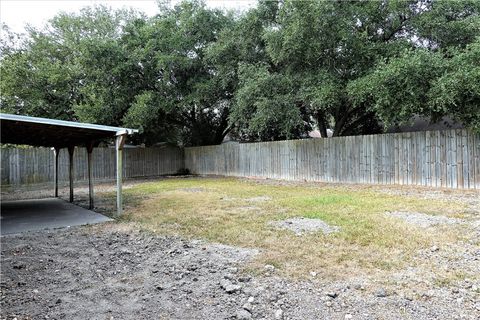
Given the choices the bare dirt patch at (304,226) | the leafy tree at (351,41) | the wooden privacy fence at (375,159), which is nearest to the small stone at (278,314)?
the bare dirt patch at (304,226)

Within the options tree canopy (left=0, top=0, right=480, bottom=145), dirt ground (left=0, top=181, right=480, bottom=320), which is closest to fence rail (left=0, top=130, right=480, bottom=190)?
tree canopy (left=0, top=0, right=480, bottom=145)

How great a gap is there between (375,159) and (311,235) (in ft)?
21.6

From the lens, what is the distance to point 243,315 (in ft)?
8.52

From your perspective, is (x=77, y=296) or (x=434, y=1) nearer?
(x=77, y=296)

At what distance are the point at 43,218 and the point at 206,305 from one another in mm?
5556

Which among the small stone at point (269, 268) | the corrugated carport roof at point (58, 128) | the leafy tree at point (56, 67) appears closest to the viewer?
the small stone at point (269, 268)

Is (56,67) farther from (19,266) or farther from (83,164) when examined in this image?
(19,266)

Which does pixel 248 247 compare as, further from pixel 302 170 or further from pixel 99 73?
pixel 99 73

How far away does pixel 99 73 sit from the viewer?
48.3 feet

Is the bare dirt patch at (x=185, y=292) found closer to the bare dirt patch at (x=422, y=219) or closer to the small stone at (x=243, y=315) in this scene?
the small stone at (x=243, y=315)

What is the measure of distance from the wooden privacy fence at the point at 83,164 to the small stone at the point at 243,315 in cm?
1481

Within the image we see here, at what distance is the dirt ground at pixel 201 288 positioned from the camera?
263 centimetres

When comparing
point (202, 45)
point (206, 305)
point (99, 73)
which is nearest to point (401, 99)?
point (206, 305)

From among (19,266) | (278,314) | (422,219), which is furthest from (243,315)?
(422,219)
